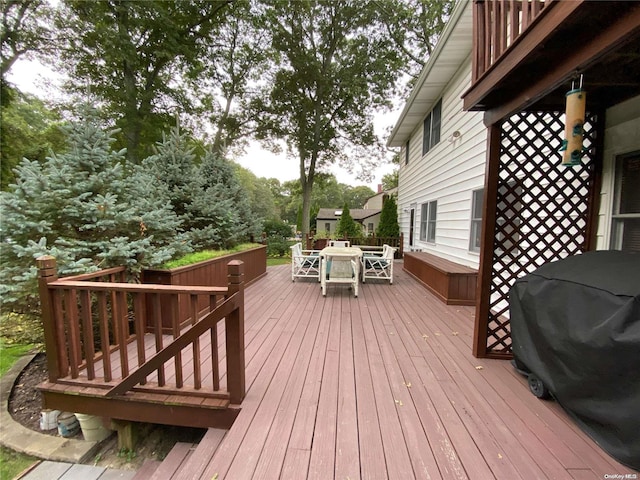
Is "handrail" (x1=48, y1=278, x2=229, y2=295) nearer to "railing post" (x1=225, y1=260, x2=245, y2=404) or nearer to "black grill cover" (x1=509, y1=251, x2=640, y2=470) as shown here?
"railing post" (x1=225, y1=260, x2=245, y2=404)

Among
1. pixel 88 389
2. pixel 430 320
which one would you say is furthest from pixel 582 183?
pixel 88 389

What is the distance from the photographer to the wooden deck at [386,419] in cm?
151

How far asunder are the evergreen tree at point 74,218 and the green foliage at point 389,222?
939 cm

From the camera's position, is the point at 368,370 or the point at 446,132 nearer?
the point at 368,370

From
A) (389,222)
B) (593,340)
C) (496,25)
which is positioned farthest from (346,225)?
(593,340)

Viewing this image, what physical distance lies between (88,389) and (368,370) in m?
2.35

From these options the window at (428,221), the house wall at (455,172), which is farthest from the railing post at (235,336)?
the window at (428,221)

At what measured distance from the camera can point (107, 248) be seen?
10.7 feet

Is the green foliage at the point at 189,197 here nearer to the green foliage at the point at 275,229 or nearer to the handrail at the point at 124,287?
the handrail at the point at 124,287

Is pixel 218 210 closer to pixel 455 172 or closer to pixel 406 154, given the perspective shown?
pixel 455 172

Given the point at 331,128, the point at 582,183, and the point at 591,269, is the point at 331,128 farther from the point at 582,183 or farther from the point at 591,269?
the point at 591,269

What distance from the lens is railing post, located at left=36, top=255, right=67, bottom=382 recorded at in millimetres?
2152

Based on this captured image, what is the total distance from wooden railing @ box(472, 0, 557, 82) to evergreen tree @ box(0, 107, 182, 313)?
397cm

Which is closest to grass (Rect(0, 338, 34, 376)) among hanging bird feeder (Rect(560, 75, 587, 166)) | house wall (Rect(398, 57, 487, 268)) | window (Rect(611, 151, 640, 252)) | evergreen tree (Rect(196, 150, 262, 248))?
evergreen tree (Rect(196, 150, 262, 248))
